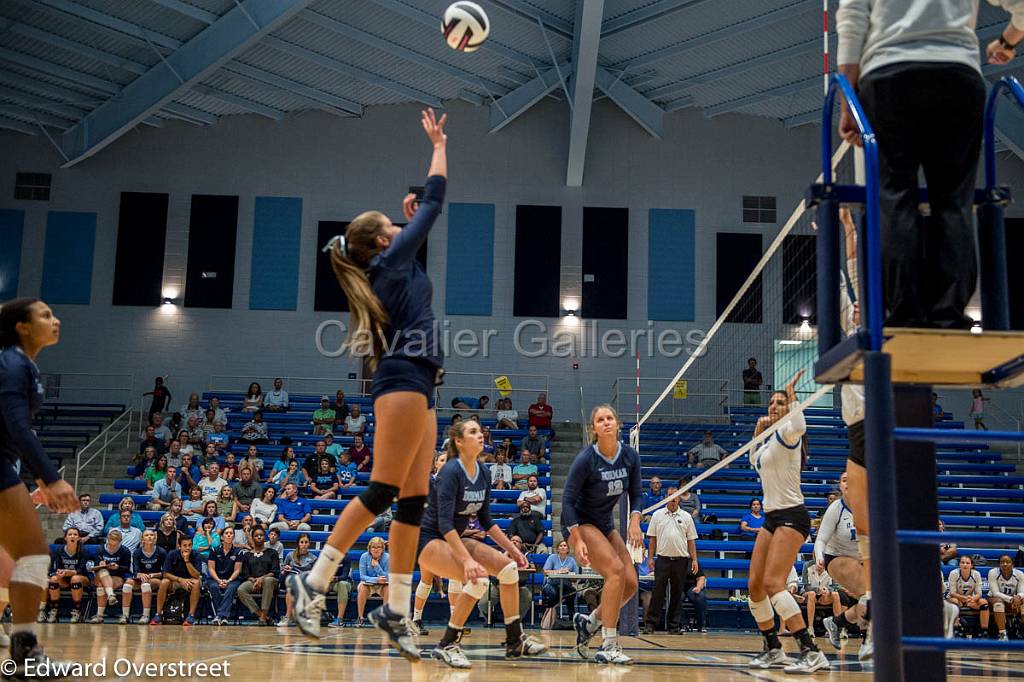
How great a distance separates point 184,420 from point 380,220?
1794cm

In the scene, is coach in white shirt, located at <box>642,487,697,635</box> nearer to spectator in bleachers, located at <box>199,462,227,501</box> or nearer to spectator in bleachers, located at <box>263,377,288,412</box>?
spectator in bleachers, located at <box>199,462,227,501</box>

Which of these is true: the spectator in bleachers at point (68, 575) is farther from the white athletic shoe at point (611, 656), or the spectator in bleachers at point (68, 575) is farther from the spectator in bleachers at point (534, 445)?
the white athletic shoe at point (611, 656)

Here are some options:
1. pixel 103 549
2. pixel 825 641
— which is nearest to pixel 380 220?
pixel 825 641

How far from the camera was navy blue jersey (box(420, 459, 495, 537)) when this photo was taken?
826 cm

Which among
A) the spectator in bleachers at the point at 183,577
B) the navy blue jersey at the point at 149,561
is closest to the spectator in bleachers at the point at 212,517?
the spectator in bleachers at the point at 183,577

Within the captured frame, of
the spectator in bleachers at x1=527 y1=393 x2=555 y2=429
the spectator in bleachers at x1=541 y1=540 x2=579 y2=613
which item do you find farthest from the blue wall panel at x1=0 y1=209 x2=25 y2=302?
the spectator in bleachers at x1=541 y1=540 x2=579 y2=613

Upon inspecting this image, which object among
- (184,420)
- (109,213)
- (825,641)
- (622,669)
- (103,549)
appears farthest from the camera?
(109,213)

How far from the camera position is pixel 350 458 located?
64.2 ft

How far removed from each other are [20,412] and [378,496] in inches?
87.9

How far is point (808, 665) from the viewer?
27.3 feet

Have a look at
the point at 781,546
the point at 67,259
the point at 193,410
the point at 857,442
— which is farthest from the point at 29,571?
the point at 67,259

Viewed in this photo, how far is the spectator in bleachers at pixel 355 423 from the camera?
848 inches

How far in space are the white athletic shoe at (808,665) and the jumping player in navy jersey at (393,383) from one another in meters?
4.44

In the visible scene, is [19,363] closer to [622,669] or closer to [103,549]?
[622,669]
